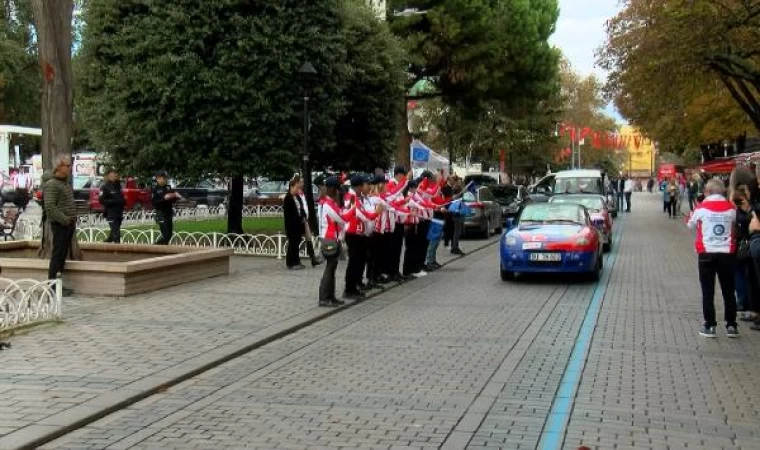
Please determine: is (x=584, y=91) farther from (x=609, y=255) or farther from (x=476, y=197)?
(x=609, y=255)

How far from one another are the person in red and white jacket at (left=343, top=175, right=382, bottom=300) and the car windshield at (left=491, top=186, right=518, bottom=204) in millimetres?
19874

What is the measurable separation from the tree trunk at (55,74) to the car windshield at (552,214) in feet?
26.7

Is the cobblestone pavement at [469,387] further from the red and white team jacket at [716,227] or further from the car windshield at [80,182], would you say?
the car windshield at [80,182]

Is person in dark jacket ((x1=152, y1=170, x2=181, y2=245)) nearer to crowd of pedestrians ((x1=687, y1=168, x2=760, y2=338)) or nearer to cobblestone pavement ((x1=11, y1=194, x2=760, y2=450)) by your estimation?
cobblestone pavement ((x1=11, y1=194, x2=760, y2=450))

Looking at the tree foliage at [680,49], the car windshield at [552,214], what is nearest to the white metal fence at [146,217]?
the car windshield at [552,214]

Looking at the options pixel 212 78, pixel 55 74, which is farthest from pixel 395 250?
pixel 55 74

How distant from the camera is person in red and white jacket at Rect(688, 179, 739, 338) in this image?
9844 millimetres

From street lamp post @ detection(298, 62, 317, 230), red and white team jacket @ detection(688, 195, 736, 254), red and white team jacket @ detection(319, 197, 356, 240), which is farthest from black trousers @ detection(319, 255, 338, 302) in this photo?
street lamp post @ detection(298, 62, 317, 230)

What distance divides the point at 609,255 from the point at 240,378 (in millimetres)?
14956

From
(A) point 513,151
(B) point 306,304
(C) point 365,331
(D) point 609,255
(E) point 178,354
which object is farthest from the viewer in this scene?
Result: (A) point 513,151

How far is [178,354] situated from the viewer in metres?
8.77

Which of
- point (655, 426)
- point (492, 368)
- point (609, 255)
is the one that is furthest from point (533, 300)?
point (609, 255)

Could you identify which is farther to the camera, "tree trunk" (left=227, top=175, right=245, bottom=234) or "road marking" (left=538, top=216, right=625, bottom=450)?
"tree trunk" (left=227, top=175, right=245, bottom=234)

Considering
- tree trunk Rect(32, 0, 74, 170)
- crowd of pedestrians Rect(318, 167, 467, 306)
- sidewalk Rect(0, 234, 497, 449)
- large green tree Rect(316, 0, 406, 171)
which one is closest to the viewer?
sidewalk Rect(0, 234, 497, 449)
